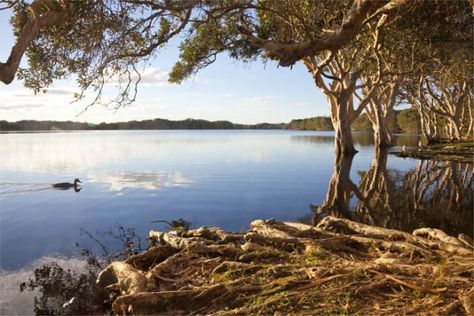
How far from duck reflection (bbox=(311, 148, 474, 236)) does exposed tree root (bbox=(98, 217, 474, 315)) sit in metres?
3.69


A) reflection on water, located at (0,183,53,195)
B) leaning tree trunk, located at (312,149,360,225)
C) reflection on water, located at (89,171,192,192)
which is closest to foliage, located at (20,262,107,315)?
leaning tree trunk, located at (312,149,360,225)

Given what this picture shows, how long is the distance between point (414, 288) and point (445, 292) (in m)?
0.35

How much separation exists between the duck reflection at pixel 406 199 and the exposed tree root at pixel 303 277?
3.69m

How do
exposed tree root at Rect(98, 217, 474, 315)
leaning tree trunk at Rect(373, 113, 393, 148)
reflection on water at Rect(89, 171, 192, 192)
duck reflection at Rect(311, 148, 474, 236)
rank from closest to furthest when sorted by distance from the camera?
exposed tree root at Rect(98, 217, 474, 315), duck reflection at Rect(311, 148, 474, 236), reflection on water at Rect(89, 171, 192, 192), leaning tree trunk at Rect(373, 113, 393, 148)

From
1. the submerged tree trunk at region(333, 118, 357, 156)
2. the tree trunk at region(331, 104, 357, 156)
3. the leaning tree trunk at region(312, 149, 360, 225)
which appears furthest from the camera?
the submerged tree trunk at region(333, 118, 357, 156)

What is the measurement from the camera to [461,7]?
15477mm

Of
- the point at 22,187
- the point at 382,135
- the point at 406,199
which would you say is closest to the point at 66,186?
the point at 22,187

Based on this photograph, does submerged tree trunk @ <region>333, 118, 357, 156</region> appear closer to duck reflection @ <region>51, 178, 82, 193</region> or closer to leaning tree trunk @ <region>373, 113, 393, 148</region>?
leaning tree trunk @ <region>373, 113, 393, 148</region>

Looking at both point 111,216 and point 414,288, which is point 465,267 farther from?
point 111,216

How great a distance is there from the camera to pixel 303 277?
18.5ft

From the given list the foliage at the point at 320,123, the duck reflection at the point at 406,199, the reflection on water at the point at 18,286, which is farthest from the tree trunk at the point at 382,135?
the foliage at the point at 320,123

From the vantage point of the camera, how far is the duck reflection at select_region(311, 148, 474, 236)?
1130cm

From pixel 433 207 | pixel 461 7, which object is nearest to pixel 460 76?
pixel 461 7

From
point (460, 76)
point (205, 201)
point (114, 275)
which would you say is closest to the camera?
point (114, 275)
